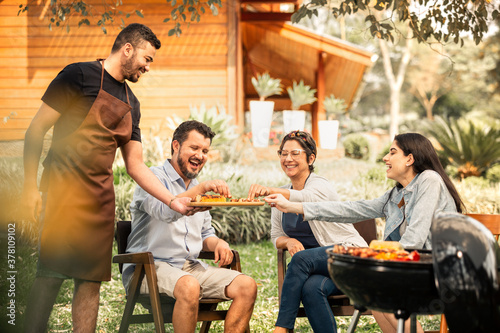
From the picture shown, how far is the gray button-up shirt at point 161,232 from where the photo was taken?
3.54m

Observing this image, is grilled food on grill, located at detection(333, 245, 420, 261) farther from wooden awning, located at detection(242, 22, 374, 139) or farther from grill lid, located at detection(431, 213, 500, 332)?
wooden awning, located at detection(242, 22, 374, 139)

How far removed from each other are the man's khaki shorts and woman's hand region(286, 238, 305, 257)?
17.7 inches

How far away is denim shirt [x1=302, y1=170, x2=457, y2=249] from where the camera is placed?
3.33 m

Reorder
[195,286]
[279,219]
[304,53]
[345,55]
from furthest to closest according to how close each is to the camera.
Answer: [304,53] < [345,55] < [279,219] < [195,286]

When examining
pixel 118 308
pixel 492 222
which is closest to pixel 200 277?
pixel 492 222

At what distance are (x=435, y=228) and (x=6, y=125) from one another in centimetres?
243

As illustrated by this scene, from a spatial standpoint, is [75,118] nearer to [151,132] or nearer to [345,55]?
[151,132]

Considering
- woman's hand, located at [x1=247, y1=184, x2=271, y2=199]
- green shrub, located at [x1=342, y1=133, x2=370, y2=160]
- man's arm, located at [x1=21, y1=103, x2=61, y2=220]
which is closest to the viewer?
man's arm, located at [x1=21, y1=103, x2=61, y2=220]

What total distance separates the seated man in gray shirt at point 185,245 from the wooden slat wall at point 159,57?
8503 millimetres

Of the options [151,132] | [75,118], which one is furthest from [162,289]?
[151,132]

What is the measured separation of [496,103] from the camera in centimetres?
4034

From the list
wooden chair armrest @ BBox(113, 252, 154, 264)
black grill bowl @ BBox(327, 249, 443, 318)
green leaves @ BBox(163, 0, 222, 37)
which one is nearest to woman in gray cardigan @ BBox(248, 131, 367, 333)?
wooden chair armrest @ BBox(113, 252, 154, 264)

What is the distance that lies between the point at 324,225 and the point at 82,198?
5.81 feet

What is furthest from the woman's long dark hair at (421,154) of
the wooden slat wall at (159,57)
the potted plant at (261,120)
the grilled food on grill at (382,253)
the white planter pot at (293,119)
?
the white planter pot at (293,119)
